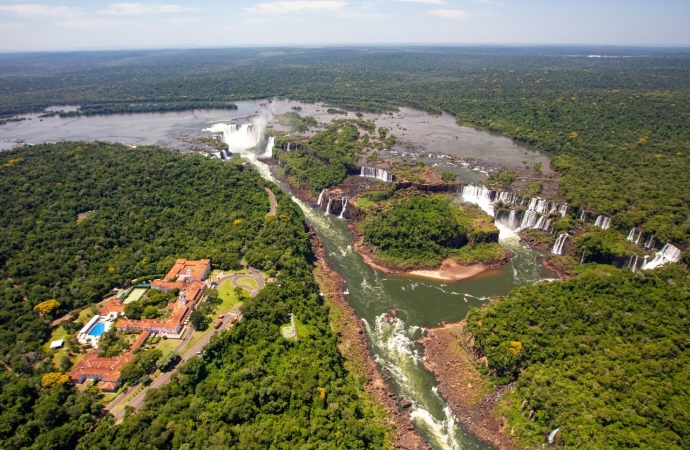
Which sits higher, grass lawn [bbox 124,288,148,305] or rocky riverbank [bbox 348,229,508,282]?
grass lawn [bbox 124,288,148,305]

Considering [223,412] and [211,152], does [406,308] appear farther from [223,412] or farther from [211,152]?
[211,152]

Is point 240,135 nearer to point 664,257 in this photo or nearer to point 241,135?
point 241,135

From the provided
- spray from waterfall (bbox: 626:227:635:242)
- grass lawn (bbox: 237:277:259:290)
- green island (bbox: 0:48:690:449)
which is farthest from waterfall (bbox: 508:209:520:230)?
grass lawn (bbox: 237:277:259:290)

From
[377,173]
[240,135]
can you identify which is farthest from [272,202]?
[240,135]

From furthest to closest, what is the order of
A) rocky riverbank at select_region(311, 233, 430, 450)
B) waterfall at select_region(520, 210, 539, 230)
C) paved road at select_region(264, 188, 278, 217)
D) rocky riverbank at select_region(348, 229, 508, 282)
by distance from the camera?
waterfall at select_region(520, 210, 539, 230)
paved road at select_region(264, 188, 278, 217)
rocky riverbank at select_region(348, 229, 508, 282)
rocky riverbank at select_region(311, 233, 430, 450)

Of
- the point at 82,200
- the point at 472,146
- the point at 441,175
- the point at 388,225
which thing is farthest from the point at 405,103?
the point at 82,200

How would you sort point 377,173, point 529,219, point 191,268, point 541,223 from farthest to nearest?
point 377,173
point 529,219
point 541,223
point 191,268

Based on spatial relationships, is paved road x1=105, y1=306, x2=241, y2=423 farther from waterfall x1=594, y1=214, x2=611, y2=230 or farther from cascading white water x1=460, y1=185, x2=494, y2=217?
waterfall x1=594, y1=214, x2=611, y2=230
